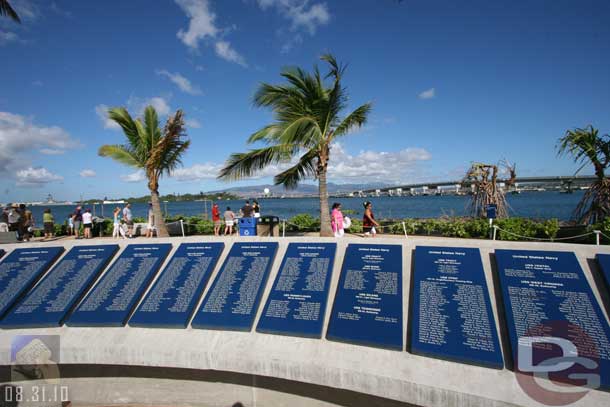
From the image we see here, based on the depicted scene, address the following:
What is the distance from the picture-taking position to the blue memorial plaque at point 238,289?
11.9ft

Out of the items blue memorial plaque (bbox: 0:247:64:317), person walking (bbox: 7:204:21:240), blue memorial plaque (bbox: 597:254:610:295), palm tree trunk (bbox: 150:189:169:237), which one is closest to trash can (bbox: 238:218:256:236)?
palm tree trunk (bbox: 150:189:169:237)

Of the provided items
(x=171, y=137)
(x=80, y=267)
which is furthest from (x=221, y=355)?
(x=171, y=137)

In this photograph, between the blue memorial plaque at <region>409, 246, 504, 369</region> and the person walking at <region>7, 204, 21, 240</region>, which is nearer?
the blue memorial plaque at <region>409, 246, 504, 369</region>

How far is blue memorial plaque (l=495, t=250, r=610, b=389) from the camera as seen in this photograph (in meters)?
2.57

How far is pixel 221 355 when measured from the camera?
3.30m

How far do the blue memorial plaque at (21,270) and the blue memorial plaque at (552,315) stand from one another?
6.58 meters

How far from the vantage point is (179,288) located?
4.10 meters

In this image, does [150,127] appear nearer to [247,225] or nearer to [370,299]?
[247,225]

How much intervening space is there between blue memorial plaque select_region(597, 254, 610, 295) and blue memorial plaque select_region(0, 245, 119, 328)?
680cm

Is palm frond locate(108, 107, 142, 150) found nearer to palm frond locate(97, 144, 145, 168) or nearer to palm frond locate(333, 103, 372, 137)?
palm frond locate(97, 144, 145, 168)

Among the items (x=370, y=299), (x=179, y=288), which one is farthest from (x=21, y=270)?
(x=370, y=299)

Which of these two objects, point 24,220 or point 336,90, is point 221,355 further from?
point 24,220

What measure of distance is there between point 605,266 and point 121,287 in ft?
20.7

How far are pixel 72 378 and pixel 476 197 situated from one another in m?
12.7
